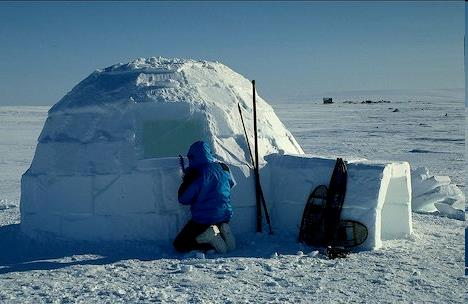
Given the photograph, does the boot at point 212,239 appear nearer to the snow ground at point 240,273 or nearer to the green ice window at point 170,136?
the snow ground at point 240,273

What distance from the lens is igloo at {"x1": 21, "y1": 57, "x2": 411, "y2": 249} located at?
7777mm

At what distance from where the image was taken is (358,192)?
7496mm

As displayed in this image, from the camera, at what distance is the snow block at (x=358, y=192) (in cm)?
745

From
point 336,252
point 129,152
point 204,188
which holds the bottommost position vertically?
point 336,252

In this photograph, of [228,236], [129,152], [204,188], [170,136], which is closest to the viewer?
[204,188]

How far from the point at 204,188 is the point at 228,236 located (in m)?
0.71

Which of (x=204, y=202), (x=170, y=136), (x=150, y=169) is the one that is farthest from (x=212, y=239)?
(x=170, y=136)

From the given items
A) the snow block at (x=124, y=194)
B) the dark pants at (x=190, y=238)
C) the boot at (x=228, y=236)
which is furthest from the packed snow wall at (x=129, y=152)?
the boot at (x=228, y=236)

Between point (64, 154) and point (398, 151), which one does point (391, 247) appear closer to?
point (64, 154)

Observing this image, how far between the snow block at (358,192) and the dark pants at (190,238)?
52.8 inches

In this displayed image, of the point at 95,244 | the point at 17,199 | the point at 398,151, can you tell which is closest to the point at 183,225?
the point at 95,244

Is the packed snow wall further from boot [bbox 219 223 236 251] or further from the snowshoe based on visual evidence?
the snowshoe

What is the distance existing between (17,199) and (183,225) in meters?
6.52

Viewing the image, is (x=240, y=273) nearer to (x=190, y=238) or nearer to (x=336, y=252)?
(x=190, y=238)
